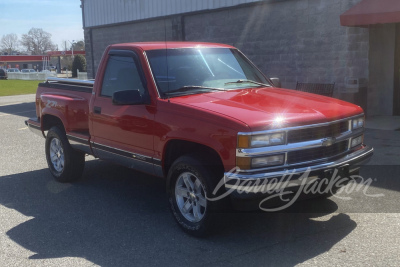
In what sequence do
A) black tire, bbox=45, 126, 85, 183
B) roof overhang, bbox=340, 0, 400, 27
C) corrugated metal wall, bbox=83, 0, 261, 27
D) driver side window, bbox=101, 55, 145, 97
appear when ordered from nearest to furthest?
driver side window, bbox=101, 55, 145, 97
black tire, bbox=45, 126, 85, 183
roof overhang, bbox=340, 0, 400, 27
corrugated metal wall, bbox=83, 0, 261, 27

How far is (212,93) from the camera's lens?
5.43m

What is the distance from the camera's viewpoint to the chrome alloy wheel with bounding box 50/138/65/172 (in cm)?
723

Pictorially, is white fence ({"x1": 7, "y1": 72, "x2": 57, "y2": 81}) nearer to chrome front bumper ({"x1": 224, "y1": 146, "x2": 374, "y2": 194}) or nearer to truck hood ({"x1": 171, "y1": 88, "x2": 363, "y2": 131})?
truck hood ({"x1": 171, "y1": 88, "x2": 363, "y2": 131})

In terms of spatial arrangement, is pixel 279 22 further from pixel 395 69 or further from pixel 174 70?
pixel 174 70

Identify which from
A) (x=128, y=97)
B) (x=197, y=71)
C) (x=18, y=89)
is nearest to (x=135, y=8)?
(x=197, y=71)

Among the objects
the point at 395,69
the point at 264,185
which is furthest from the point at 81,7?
the point at 264,185

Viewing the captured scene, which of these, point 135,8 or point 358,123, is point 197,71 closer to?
point 358,123

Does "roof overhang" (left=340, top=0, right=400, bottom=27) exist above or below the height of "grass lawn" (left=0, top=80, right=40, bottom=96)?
above

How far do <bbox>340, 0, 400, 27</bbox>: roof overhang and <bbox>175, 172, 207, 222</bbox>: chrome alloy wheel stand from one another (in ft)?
22.9

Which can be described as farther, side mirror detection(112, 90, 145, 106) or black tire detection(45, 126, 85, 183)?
black tire detection(45, 126, 85, 183)

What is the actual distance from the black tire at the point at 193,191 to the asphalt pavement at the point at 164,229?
118 millimetres

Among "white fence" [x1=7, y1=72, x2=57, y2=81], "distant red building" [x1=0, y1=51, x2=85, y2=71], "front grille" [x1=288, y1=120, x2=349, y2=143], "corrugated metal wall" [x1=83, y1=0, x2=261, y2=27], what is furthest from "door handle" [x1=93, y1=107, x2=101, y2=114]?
"distant red building" [x1=0, y1=51, x2=85, y2=71]

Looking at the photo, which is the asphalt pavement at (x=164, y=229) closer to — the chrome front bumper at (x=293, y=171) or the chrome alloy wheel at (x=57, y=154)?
the chrome alloy wheel at (x=57, y=154)

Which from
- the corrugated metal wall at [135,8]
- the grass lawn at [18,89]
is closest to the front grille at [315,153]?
the corrugated metal wall at [135,8]
